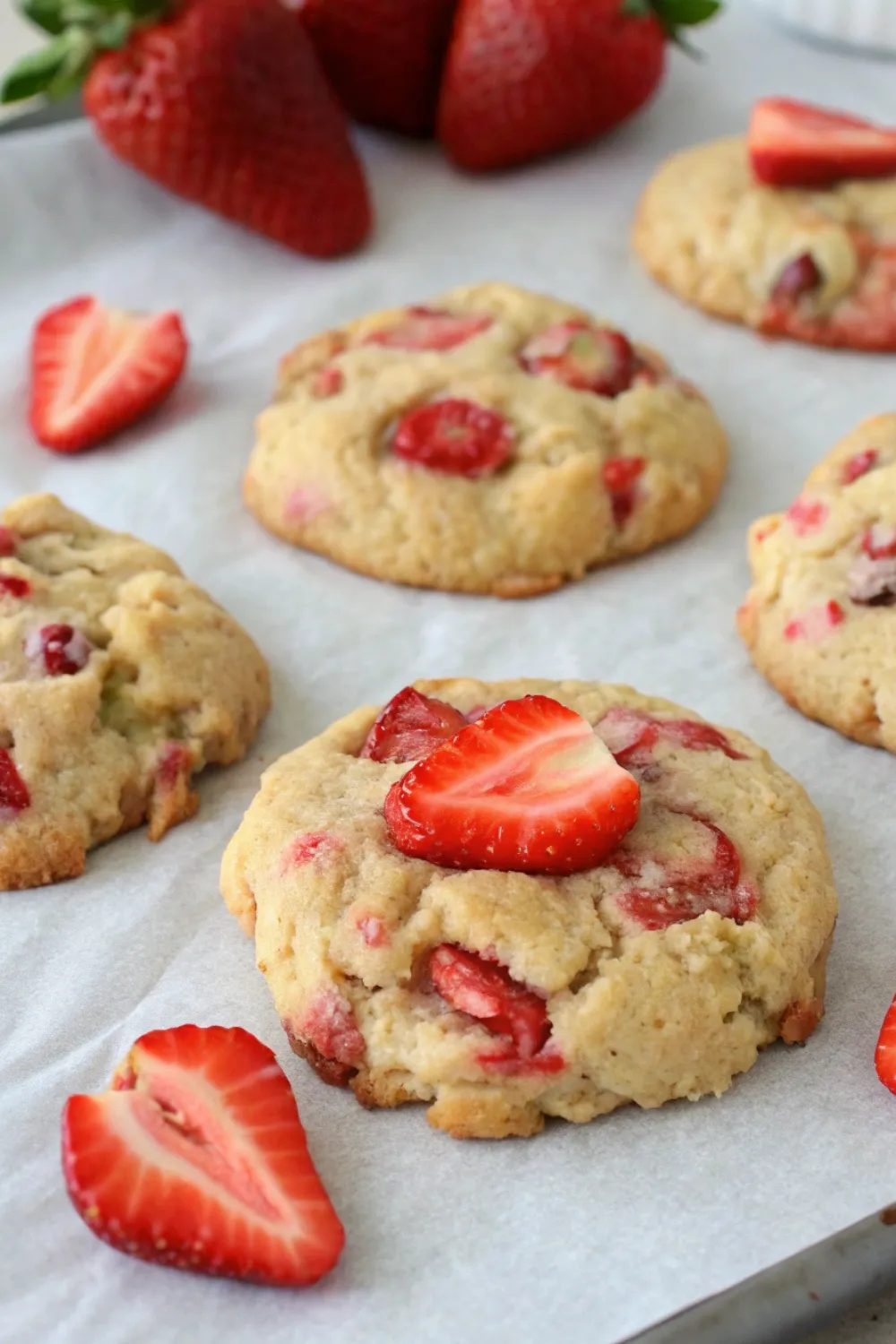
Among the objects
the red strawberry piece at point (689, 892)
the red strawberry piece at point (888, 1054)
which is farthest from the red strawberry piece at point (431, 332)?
the red strawberry piece at point (888, 1054)

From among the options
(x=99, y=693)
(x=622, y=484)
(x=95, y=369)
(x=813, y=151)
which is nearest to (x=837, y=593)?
(x=622, y=484)

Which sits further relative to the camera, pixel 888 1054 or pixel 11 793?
pixel 11 793

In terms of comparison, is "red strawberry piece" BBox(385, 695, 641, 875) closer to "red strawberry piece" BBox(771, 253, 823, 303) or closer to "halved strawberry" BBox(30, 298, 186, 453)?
"halved strawberry" BBox(30, 298, 186, 453)

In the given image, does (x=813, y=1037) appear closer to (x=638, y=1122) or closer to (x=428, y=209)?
(x=638, y=1122)

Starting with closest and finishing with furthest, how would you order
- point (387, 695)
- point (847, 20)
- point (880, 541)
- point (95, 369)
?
point (880, 541) < point (387, 695) < point (95, 369) < point (847, 20)

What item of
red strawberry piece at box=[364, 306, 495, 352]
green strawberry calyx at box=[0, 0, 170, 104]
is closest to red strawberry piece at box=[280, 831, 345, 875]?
red strawberry piece at box=[364, 306, 495, 352]

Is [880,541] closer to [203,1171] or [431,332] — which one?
[431,332]
